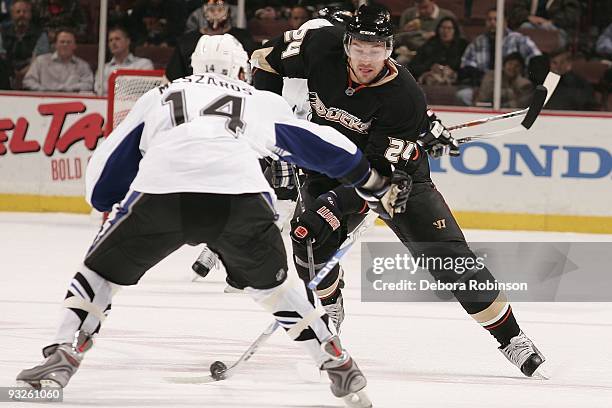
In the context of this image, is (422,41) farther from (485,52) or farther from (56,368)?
(56,368)

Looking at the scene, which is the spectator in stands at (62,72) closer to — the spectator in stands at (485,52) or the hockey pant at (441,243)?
the spectator in stands at (485,52)

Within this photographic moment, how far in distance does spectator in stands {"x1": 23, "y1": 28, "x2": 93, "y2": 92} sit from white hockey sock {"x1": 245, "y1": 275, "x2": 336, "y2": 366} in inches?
205

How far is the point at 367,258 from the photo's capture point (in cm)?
649

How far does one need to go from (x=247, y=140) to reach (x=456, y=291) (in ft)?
3.60

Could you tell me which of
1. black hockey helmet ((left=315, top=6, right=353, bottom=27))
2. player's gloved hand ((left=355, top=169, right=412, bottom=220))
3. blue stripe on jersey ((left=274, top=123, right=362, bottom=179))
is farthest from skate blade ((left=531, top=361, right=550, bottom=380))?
black hockey helmet ((left=315, top=6, right=353, bottom=27))

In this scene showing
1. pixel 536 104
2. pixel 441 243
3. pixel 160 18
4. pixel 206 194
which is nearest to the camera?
pixel 206 194

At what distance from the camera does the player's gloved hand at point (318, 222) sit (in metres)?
4.04

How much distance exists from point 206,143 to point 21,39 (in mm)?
5672

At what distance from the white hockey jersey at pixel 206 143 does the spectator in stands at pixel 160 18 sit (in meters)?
5.28

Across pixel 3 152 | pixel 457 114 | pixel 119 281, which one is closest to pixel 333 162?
pixel 119 281

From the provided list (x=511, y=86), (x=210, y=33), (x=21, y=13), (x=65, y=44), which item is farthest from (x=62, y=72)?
(x=511, y=86)

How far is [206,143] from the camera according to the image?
3068 mm

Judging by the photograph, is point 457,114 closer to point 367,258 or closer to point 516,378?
point 367,258

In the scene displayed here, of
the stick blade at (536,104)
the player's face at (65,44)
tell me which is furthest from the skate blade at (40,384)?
the player's face at (65,44)
